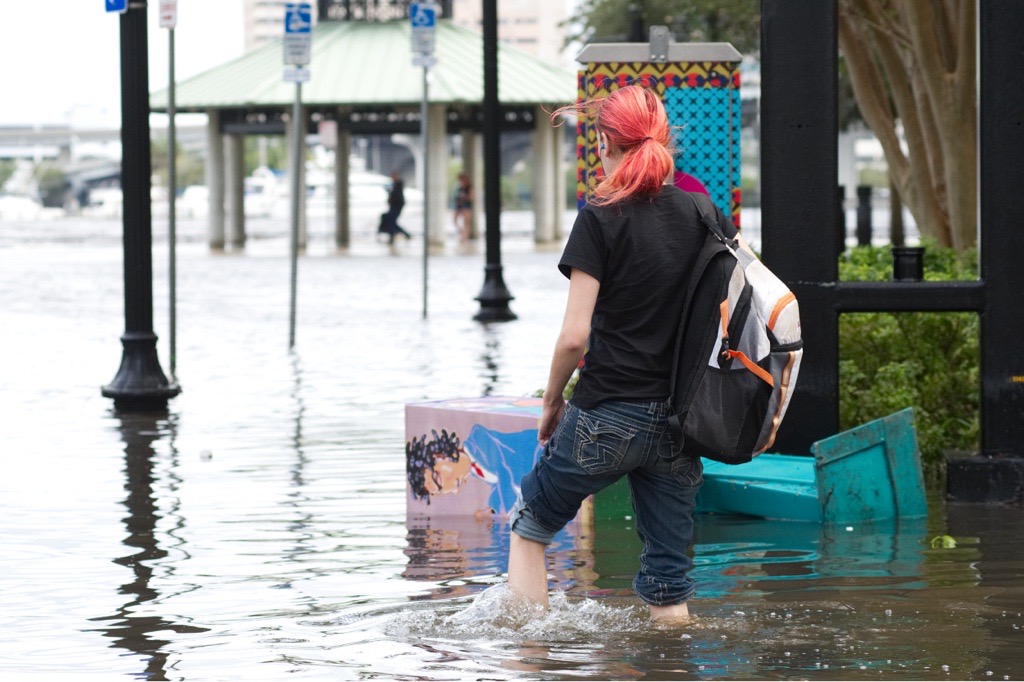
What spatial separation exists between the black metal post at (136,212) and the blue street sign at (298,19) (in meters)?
4.64

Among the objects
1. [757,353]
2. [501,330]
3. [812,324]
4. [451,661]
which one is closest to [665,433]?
[757,353]

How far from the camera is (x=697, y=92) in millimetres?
9805

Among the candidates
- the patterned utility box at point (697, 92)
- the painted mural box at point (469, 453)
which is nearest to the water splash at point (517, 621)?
the painted mural box at point (469, 453)

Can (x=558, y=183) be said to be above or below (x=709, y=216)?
above

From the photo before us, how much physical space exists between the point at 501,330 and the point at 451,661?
1286cm

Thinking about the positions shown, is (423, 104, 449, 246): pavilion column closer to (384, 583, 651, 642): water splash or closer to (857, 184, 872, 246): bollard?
(857, 184, 872, 246): bollard

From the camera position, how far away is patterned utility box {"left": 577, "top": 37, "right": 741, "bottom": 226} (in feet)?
31.6

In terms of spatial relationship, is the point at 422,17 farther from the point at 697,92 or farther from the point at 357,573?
the point at 357,573

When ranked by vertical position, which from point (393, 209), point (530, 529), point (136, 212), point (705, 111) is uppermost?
point (393, 209)

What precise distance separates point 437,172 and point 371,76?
2615mm

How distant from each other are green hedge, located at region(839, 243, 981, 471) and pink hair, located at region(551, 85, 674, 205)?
3859 millimetres

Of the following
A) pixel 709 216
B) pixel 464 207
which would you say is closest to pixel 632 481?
pixel 709 216

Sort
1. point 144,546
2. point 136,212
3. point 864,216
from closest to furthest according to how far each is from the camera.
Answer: point 144,546, point 136,212, point 864,216

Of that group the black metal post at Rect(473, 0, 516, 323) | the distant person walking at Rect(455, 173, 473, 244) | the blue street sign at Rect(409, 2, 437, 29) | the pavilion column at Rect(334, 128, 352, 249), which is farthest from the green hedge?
the distant person walking at Rect(455, 173, 473, 244)
